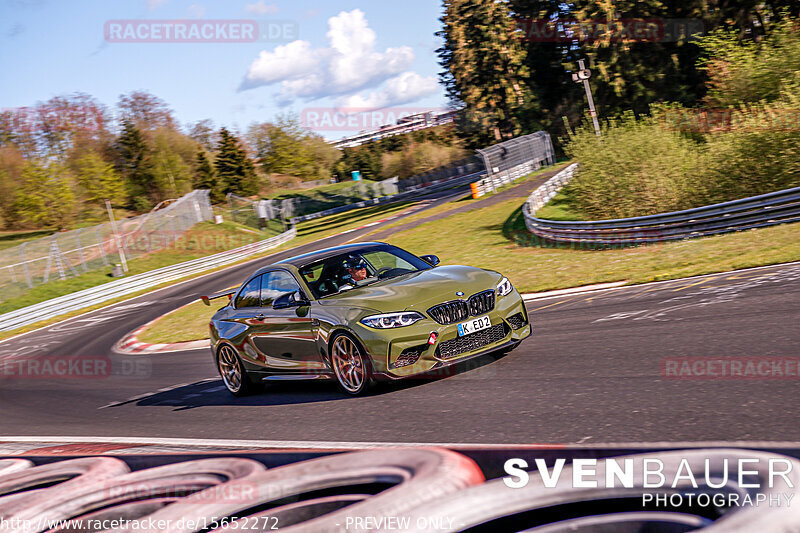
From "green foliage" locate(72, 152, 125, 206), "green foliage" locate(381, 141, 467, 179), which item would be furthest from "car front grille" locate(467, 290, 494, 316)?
"green foliage" locate(381, 141, 467, 179)

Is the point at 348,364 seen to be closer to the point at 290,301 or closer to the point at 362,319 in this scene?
the point at 362,319

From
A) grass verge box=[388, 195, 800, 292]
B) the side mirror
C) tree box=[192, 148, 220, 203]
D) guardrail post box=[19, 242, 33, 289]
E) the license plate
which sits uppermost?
tree box=[192, 148, 220, 203]

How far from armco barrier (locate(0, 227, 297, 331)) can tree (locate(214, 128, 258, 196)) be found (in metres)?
41.0

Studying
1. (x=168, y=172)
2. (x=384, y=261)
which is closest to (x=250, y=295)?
(x=384, y=261)

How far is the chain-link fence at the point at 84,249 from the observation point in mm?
35156

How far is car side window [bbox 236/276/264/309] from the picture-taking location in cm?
959

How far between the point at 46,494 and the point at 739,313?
7097mm

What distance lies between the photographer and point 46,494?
5035mm

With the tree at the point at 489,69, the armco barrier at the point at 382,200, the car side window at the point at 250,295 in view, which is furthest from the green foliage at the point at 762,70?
the armco barrier at the point at 382,200

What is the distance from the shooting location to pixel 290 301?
336 inches

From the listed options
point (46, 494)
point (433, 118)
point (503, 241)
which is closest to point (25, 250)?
point (503, 241)

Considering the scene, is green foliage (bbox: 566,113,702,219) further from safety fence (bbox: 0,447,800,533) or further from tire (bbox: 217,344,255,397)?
safety fence (bbox: 0,447,800,533)

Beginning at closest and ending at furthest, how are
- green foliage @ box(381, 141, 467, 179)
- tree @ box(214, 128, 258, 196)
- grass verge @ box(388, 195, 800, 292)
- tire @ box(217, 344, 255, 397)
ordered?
1. tire @ box(217, 344, 255, 397)
2. grass verge @ box(388, 195, 800, 292)
3. tree @ box(214, 128, 258, 196)
4. green foliage @ box(381, 141, 467, 179)

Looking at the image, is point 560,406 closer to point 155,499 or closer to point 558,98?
point 155,499
